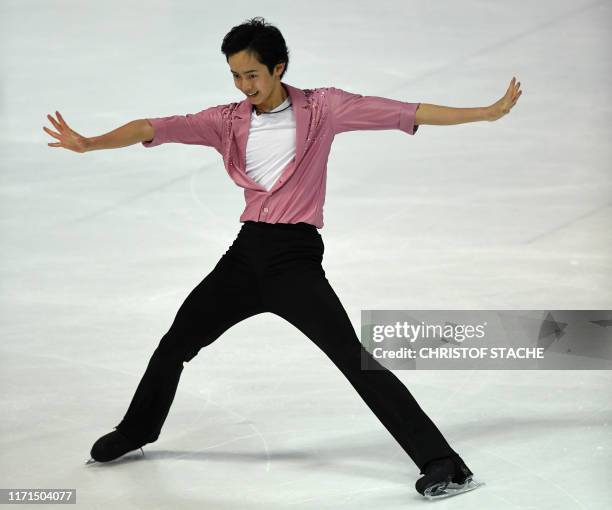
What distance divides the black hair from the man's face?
0.02 meters

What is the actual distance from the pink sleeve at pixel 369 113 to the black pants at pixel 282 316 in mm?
389

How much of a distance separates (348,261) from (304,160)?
8.71 feet

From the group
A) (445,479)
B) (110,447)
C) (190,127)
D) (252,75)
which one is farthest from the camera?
(110,447)

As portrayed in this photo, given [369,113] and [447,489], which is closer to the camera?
[447,489]

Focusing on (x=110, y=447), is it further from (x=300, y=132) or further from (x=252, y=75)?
(x=252, y=75)

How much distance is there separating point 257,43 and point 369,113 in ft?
1.44

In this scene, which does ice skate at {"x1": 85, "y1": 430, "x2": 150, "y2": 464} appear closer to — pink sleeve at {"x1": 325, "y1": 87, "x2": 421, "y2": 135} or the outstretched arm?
pink sleeve at {"x1": 325, "y1": 87, "x2": 421, "y2": 135}

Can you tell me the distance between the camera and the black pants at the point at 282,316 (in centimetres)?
421

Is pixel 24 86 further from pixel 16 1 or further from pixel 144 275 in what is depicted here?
pixel 144 275

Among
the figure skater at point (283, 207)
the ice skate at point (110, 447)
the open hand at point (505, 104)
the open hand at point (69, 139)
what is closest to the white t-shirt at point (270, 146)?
the figure skater at point (283, 207)

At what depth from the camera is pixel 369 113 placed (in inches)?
170

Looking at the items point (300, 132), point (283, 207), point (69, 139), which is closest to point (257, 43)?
point (300, 132)

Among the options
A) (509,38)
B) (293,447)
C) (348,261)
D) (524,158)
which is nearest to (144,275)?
(348,261)

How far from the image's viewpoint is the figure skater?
166 inches
